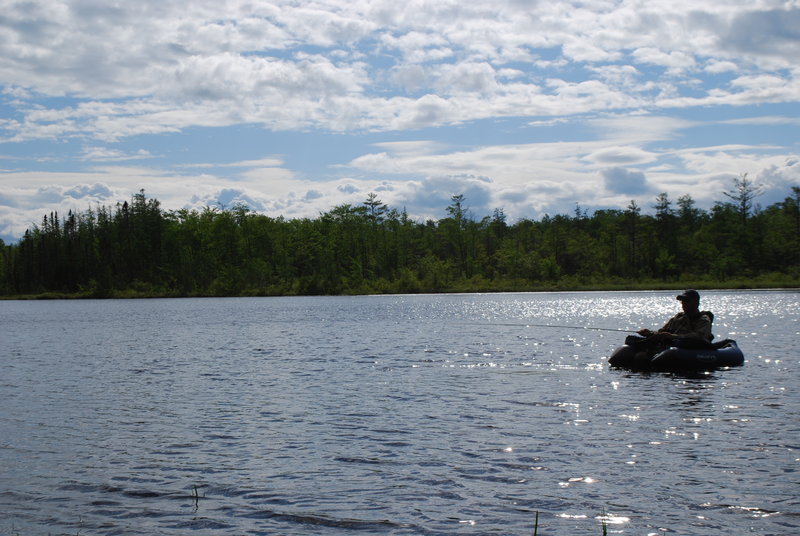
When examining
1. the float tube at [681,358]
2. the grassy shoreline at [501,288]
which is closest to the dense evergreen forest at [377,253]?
the grassy shoreline at [501,288]

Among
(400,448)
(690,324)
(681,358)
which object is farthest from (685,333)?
(400,448)

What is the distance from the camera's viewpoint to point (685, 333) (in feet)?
78.2

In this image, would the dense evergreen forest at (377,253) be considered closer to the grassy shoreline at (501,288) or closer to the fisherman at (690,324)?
the grassy shoreline at (501,288)

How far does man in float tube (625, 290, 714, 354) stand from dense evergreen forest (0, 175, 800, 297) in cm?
9864

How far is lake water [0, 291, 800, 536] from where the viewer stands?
9859 mm

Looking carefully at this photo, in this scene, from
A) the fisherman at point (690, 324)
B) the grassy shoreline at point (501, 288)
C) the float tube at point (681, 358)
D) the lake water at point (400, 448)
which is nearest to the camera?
the lake water at point (400, 448)

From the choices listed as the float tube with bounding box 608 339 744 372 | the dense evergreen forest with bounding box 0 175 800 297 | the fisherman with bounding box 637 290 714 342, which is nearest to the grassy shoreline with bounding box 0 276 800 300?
the dense evergreen forest with bounding box 0 175 800 297

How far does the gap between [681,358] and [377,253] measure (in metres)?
123

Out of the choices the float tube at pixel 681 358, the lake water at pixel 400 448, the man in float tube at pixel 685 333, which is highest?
the man in float tube at pixel 685 333

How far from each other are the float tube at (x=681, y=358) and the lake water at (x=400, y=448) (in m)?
0.41

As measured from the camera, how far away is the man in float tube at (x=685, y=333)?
23312 millimetres

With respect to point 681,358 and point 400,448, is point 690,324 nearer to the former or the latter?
point 681,358

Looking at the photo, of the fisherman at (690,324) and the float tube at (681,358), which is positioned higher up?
the fisherman at (690,324)

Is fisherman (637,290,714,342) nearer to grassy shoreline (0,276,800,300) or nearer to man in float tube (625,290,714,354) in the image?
man in float tube (625,290,714,354)
